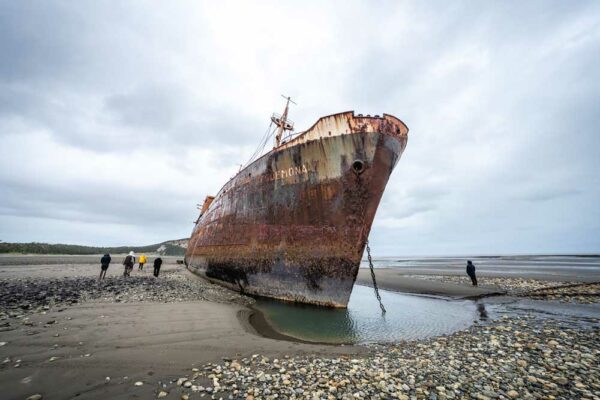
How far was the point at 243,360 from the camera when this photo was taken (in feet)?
13.9

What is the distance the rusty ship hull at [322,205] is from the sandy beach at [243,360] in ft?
8.81

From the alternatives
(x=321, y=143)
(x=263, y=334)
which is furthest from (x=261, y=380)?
(x=321, y=143)

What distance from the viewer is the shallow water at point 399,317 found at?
248 inches

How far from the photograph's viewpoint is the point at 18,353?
384cm

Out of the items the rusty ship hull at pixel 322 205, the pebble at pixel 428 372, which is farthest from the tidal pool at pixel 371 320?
the pebble at pixel 428 372

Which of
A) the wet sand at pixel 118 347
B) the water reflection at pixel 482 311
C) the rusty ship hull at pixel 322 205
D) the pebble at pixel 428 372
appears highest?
the rusty ship hull at pixel 322 205

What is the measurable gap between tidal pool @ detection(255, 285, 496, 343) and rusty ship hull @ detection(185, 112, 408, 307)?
61cm

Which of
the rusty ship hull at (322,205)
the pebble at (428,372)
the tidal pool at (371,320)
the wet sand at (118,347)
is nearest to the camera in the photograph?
the wet sand at (118,347)

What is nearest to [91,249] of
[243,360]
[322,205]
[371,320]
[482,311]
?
[322,205]

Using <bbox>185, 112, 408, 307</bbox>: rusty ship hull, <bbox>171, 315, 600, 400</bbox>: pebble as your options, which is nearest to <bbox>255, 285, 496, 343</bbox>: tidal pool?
<bbox>185, 112, 408, 307</bbox>: rusty ship hull

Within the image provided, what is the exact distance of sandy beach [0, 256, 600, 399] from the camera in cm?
329

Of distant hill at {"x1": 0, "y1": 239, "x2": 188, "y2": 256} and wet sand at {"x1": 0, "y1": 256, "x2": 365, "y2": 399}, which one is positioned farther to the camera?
distant hill at {"x1": 0, "y1": 239, "x2": 188, "y2": 256}

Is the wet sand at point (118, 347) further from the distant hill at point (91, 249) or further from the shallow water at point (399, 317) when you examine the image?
the distant hill at point (91, 249)

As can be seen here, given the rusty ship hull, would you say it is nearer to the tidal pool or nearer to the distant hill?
the tidal pool
